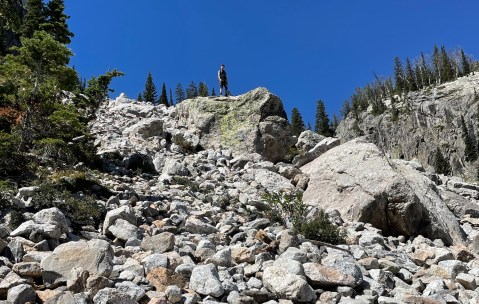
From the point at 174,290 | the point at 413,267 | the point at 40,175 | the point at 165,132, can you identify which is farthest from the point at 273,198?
the point at 165,132

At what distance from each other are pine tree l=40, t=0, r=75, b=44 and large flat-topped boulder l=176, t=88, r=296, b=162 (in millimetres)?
9965

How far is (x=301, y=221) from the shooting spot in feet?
30.7

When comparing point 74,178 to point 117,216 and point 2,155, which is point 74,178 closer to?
point 2,155

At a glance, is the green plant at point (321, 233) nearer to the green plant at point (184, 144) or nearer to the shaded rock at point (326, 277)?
the shaded rock at point (326, 277)

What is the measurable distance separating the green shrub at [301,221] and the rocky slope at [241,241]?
0.41m

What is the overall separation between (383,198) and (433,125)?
109 metres

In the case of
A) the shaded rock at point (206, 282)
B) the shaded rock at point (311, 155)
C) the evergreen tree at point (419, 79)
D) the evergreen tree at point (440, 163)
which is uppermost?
the evergreen tree at point (419, 79)

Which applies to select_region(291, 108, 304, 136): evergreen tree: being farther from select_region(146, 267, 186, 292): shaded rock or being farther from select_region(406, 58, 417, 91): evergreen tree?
select_region(146, 267, 186, 292): shaded rock

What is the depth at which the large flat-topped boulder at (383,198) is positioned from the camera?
33.4 feet

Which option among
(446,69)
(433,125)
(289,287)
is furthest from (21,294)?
(446,69)

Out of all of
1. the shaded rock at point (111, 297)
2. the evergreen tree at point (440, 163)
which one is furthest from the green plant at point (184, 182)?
the evergreen tree at point (440, 163)

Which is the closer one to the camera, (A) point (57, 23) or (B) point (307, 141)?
(A) point (57, 23)

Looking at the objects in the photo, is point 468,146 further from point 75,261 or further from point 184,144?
point 75,261

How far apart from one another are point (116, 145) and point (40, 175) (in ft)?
23.6
